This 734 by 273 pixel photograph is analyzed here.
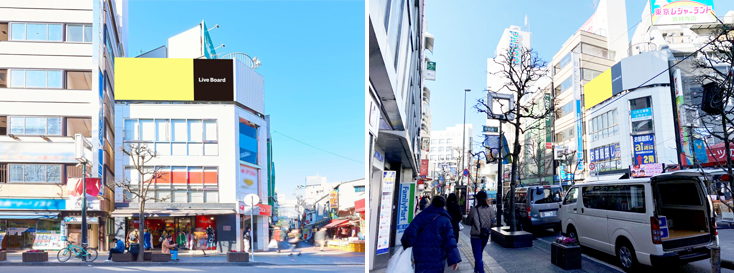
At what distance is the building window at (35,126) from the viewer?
10164 millimetres

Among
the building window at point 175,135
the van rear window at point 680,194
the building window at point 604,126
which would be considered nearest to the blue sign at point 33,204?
the building window at point 175,135

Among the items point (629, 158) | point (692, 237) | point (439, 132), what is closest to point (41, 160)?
point (692, 237)

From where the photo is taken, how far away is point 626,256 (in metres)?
8.25

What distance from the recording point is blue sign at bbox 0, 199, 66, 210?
36.9 ft

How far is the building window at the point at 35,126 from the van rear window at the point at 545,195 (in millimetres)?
13223

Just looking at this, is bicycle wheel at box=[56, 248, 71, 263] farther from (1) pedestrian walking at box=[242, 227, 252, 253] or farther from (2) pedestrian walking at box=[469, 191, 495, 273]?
(2) pedestrian walking at box=[469, 191, 495, 273]

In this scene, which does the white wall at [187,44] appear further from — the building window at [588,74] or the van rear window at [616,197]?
the building window at [588,74]

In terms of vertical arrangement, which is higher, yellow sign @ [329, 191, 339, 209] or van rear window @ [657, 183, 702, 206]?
van rear window @ [657, 183, 702, 206]

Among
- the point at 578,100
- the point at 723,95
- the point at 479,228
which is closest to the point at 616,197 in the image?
the point at 479,228

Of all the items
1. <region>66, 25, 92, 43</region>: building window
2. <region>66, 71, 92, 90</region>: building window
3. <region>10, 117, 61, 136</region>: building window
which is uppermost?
<region>66, 25, 92, 43</region>: building window

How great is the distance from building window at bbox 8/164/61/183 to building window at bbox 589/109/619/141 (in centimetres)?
4168

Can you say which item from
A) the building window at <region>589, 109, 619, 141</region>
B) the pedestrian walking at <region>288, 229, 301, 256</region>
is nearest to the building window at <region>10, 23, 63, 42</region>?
the pedestrian walking at <region>288, 229, 301, 256</region>

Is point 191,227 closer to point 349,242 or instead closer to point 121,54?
point 349,242

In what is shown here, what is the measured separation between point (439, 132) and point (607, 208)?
457ft
